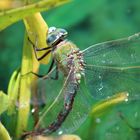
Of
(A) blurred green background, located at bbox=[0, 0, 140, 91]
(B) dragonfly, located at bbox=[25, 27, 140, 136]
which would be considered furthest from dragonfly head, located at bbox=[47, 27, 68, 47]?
(A) blurred green background, located at bbox=[0, 0, 140, 91]

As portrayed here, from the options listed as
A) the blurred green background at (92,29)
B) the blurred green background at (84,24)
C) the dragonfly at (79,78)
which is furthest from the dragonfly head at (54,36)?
the blurred green background at (84,24)

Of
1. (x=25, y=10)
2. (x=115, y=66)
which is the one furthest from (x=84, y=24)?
(x=25, y=10)

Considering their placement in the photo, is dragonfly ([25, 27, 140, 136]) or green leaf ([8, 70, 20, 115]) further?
dragonfly ([25, 27, 140, 136])

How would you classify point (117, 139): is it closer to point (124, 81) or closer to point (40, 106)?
point (124, 81)

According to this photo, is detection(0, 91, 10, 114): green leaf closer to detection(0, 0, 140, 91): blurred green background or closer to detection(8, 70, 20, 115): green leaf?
detection(8, 70, 20, 115): green leaf

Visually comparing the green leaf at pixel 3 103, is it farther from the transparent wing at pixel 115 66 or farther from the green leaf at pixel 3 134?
the transparent wing at pixel 115 66

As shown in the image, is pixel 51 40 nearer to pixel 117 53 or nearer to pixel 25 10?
pixel 117 53

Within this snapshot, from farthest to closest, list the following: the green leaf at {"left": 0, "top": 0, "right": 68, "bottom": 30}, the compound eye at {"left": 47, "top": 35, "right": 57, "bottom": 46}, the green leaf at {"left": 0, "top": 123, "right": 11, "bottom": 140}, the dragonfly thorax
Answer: the dragonfly thorax → the compound eye at {"left": 47, "top": 35, "right": 57, "bottom": 46} → the green leaf at {"left": 0, "top": 123, "right": 11, "bottom": 140} → the green leaf at {"left": 0, "top": 0, "right": 68, "bottom": 30}
